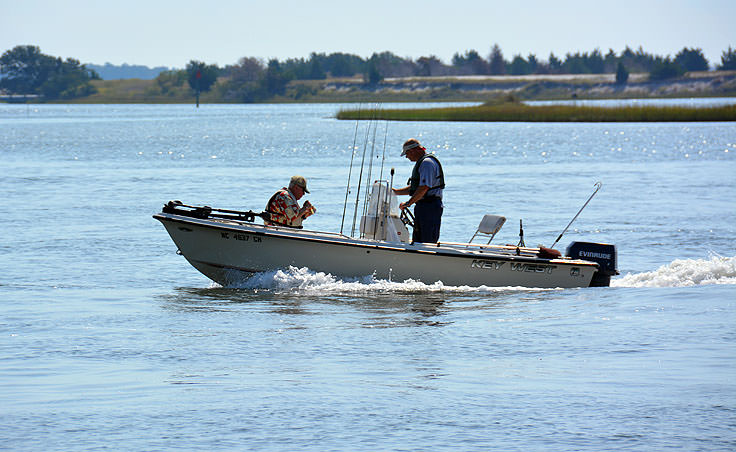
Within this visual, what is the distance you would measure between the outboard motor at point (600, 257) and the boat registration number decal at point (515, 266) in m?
0.48

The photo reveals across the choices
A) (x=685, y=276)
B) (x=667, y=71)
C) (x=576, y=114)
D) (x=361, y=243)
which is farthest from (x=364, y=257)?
(x=667, y=71)

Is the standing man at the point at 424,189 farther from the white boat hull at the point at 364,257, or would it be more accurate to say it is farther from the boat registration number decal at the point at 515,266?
the boat registration number decal at the point at 515,266

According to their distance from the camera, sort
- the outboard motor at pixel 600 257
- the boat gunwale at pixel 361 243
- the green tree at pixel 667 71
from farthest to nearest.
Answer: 1. the green tree at pixel 667 71
2. the outboard motor at pixel 600 257
3. the boat gunwale at pixel 361 243

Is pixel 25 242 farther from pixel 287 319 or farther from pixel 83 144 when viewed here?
pixel 83 144

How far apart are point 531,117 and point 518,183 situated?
40237 millimetres

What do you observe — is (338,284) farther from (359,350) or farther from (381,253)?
(359,350)

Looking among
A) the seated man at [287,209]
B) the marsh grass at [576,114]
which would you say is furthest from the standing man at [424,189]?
the marsh grass at [576,114]

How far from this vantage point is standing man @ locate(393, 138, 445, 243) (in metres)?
12.4

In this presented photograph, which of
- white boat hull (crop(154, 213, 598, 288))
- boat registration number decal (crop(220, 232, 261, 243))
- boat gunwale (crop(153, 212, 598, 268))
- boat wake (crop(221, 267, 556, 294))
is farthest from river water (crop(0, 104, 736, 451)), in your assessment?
boat registration number decal (crop(220, 232, 261, 243))

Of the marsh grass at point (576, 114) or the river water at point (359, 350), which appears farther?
the marsh grass at point (576, 114)

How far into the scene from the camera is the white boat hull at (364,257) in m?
12.7

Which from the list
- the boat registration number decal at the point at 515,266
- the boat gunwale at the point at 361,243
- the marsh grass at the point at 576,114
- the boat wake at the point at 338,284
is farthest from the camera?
the marsh grass at the point at 576,114

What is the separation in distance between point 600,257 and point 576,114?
190 feet

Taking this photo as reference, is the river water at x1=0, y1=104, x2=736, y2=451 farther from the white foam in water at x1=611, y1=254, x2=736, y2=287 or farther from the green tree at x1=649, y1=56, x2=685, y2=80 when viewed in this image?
the green tree at x1=649, y1=56, x2=685, y2=80
